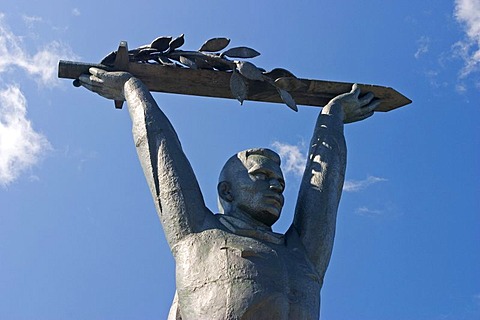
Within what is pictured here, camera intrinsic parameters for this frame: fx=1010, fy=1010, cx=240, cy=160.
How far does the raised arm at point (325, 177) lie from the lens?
1025cm

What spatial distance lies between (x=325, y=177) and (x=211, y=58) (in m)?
1.94

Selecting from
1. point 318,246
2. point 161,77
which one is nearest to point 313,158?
point 318,246

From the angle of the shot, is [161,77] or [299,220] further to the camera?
[161,77]

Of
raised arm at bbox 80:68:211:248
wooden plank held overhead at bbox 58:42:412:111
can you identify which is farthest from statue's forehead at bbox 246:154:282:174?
wooden plank held overhead at bbox 58:42:412:111

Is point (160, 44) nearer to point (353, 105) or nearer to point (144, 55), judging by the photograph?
point (144, 55)

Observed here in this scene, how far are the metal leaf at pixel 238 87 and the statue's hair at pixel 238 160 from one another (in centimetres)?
88

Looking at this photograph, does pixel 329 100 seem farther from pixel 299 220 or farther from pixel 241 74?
pixel 299 220

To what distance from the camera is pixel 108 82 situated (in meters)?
11.1

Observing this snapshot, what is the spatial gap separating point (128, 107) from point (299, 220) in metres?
2.22

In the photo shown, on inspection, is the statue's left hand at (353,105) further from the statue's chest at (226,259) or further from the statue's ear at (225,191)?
the statue's chest at (226,259)

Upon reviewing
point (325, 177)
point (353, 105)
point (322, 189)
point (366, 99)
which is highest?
point (366, 99)

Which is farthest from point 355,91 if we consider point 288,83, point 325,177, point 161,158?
point 161,158

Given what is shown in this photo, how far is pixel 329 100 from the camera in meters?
11.9

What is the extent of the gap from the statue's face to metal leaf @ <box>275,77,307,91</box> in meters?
1.26
